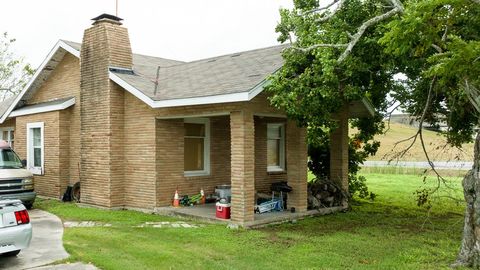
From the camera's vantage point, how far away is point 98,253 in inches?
315

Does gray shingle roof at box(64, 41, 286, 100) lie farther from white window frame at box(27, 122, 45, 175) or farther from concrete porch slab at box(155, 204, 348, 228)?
white window frame at box(27, 122, 45, 175)

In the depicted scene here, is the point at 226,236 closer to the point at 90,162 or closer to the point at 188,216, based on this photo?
the point at 188,216

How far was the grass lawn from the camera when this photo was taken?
761 cm

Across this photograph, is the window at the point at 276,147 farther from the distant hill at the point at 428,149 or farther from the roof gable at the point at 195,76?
the distant hill at the point at 428,149

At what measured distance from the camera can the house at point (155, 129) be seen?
10844 millimetres

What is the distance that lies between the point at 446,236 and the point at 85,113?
10.8 metres

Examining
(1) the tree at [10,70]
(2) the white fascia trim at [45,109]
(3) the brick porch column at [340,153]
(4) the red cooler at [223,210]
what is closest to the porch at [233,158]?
(4) the red cooler at [223,210]

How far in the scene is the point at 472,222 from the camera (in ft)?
24.3

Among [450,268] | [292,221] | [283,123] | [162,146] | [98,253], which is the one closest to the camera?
[450,268]

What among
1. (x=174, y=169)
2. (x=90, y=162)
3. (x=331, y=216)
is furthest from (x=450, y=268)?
(x=90, y=162)

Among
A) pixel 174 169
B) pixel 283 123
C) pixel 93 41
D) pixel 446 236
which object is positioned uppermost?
pixel 93 41

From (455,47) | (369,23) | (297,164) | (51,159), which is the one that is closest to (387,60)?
(369,23)

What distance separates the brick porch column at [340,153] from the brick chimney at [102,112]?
22.0 ft

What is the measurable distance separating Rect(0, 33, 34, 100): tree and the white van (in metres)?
28.3
